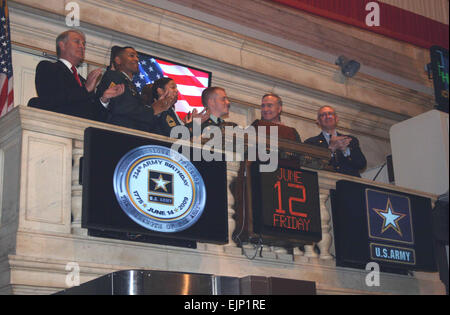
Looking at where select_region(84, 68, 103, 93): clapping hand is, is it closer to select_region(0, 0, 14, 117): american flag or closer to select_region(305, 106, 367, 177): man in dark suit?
select_region(0, 0, 14, 117): american flag

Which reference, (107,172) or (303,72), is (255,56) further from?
(107,172)

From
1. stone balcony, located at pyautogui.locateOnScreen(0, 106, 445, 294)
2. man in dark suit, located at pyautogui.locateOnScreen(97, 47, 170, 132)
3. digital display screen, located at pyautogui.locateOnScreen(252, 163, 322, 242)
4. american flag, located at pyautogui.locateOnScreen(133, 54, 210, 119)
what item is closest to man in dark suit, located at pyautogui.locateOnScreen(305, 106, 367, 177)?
digital display screen, located at pyautogui.locateOnScreen(252, 163, 322, 242)

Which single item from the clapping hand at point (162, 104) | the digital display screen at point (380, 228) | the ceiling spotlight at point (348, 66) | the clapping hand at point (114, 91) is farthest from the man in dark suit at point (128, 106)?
the ceiling spotlight at point (348, 66)

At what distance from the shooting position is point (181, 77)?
31.2 ft

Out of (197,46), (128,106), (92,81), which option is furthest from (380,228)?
(197,46)

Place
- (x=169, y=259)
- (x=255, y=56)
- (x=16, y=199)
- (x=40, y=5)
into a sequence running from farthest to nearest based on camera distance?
(x=255, y=56) → (x=40, y=5) → (x=169, y=259) → (x=16, y=199)

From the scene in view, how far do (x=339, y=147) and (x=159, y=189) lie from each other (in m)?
2.47

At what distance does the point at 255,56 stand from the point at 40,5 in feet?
10.2

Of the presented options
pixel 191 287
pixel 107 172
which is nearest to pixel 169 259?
pixel 107 172

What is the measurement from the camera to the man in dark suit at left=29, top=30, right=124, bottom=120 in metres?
6.49

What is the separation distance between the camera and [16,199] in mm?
5945

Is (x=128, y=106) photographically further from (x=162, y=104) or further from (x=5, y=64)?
(x=5, y=64)

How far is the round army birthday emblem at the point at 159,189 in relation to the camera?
6.29 m
